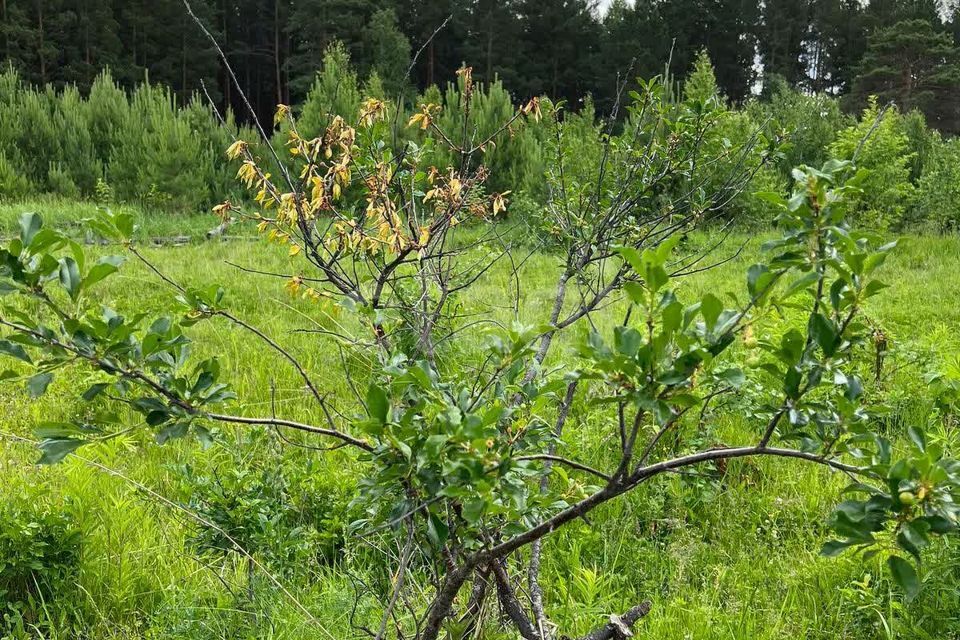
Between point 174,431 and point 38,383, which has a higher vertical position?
point 38,383

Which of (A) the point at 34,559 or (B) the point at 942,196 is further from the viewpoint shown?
(B) the point at 942,196

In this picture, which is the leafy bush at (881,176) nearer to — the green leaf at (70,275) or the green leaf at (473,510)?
the green leaf at (473,510)

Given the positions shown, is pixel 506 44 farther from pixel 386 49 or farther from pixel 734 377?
pixel 734 377

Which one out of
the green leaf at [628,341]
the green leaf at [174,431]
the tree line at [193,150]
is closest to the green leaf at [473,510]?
the green leaf at [628,341]

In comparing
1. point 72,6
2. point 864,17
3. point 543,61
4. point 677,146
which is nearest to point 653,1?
point 543,61

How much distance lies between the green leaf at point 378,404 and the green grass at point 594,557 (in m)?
0.64

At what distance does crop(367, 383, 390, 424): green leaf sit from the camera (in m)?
0.93

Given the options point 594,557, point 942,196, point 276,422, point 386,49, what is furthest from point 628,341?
point 386,49

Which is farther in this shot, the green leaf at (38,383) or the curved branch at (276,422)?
the curved branch at (276,422)

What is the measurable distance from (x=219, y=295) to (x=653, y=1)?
121 ft

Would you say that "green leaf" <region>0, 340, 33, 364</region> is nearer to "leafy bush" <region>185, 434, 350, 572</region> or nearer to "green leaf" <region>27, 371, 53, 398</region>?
"green leaf" <region>27, 371, 53, 398</region>

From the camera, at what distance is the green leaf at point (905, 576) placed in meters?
0.79

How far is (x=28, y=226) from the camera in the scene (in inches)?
37.0

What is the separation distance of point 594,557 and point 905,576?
164 centimetres
